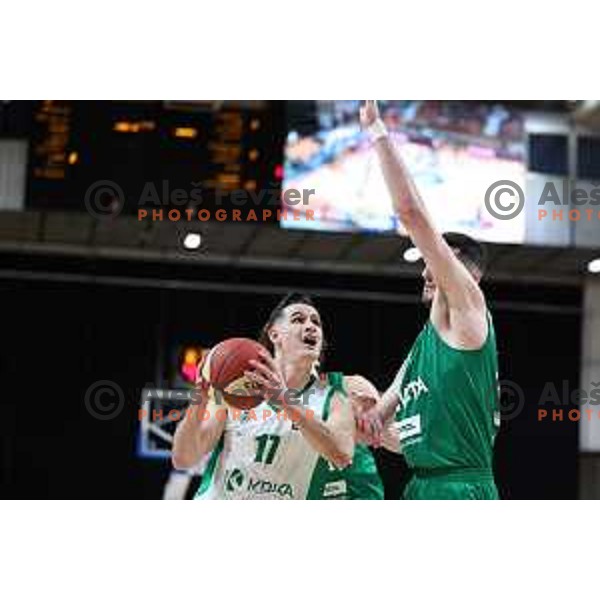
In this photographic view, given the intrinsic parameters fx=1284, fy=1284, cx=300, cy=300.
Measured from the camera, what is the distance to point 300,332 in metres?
5.34

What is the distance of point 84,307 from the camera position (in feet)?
21.2

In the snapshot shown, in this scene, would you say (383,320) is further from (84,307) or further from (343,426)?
(84,307)

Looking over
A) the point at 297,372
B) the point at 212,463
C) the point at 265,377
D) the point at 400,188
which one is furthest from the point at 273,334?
the point at 400,188

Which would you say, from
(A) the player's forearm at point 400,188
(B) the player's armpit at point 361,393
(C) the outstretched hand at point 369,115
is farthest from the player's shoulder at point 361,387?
(C) the outstretched hand at point 369,115

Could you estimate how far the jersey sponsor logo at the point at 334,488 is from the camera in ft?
16.1

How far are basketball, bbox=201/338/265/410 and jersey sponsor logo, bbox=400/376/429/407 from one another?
54cm

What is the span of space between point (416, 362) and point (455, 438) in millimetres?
336

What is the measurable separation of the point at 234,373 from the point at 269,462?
0.40 meters

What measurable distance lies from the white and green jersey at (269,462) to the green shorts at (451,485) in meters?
0.39

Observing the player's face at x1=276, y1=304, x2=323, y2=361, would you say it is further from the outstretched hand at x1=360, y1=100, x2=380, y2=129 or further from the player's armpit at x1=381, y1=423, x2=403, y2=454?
the outstretched hand at x1=360, y1=100, x2=380, y2=129

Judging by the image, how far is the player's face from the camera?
519 centimetres
